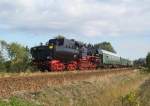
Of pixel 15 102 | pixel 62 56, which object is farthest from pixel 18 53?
pixel 15 102

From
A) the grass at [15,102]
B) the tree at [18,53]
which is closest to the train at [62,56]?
the tree at [18,53]

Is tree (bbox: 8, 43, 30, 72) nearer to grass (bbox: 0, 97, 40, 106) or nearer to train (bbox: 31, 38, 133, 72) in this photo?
train (bbox: 31, 38, 133, 72)

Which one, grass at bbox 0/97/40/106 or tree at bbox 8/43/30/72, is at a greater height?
tree at bbox 8/43/30/72

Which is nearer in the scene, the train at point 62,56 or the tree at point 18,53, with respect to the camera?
the train at point 62,56

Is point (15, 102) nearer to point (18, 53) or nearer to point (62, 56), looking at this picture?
point (62, 56)

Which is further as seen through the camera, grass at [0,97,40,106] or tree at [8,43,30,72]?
tree at [8,43,30,72]

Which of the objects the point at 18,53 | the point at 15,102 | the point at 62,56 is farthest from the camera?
the point at 18,53

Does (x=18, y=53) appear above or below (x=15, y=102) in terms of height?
above

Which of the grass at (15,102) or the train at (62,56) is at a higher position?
the train at (62,56)

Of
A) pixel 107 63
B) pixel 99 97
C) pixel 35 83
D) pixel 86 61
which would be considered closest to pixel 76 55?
pixel 86 61

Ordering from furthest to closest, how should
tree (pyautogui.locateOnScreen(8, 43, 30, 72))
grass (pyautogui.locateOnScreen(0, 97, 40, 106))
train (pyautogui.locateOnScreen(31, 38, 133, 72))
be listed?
tree (pyautogui.locateOnScreen(8, 43, 30, 72))
train (pyautogui.locateOnScreen(31, 38, 133, 72))
grass (pyautogui.locateOnScreen(0, 97, 40, 106))

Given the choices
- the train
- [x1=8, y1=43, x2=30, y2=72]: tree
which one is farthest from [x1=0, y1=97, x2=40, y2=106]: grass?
[x1=8, y1=43, x2=30, y2=72]: tree

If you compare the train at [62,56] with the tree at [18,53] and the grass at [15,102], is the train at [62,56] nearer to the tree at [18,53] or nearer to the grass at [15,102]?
the tree at [18,53]

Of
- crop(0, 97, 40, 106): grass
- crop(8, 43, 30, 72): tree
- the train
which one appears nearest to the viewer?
crop(0, 97, 40, 106): grass
